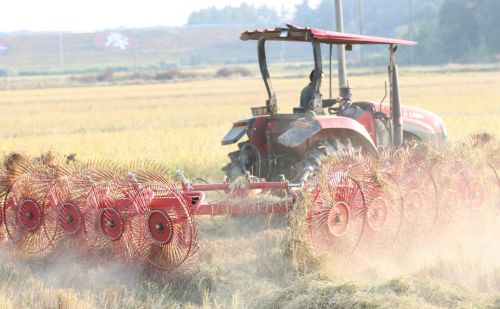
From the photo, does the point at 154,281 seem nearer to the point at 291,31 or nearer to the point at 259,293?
the point at 259,293

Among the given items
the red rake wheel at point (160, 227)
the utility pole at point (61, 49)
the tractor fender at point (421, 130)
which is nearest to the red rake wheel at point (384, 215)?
the red rake wheel at point (160, 227)

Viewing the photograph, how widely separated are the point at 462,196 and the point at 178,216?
10.1ft

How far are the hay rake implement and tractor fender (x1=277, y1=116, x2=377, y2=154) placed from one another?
51 centimetres

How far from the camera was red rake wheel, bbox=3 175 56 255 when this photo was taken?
26.1 ft

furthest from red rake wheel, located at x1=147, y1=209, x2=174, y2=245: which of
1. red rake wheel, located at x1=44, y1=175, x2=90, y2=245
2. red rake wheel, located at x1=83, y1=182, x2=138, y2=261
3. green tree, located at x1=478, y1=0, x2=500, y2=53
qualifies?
green tree, located at x1=478, y1=0, x2=500, y2=53

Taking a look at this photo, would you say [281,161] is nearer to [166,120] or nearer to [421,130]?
[421,130]

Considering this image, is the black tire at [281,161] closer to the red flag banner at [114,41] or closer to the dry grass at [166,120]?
the dry grass at [166,120]

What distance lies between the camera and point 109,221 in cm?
727

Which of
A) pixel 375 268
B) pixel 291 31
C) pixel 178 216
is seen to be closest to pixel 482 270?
pixel 375 268

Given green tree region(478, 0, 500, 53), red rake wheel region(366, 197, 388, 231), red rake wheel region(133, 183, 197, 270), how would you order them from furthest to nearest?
green tree region(478, 0, 500, 53) → red rake wheel region(366, 197, 388, 231) → red rake wheel region(133, 183, 197, 270)

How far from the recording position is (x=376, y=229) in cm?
735

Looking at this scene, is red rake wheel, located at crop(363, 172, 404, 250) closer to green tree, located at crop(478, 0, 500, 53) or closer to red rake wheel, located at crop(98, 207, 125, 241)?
red rake wheel, located at crop(98, 207, 125, 241)

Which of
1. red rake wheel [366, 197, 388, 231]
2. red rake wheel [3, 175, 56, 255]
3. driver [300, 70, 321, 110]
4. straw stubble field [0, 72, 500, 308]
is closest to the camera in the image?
straw stubble field [0, 72, 500, 308]

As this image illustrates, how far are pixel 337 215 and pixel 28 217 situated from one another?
2925 mm
